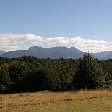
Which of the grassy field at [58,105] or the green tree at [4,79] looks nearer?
the grassy field at [58,105]

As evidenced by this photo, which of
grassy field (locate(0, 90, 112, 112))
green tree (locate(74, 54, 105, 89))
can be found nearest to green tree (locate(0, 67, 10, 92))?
green tree (locate(74, 54, 105, 89))

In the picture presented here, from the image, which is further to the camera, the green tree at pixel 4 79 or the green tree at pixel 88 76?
the green tree at pixel 4 79

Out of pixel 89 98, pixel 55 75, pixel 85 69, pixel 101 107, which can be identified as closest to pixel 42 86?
pixel 55 75

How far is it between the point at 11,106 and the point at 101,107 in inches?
323

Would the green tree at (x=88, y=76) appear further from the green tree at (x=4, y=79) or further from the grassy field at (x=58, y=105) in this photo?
the green tree at (x=4, y=79)

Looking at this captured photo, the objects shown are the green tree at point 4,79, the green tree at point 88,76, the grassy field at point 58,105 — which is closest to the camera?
the grassy field at point 58,105

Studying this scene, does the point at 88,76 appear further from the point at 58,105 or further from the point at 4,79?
the point at 4,79

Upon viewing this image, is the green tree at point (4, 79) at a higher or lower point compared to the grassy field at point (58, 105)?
lower

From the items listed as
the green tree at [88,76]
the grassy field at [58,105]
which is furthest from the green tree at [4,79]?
the grassy field at [58,105]

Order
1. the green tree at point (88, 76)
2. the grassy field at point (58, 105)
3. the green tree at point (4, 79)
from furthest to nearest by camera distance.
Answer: the green tree at point (4, 79)
the green tree at point (88, 76)
the grassy field at point (58, 105)

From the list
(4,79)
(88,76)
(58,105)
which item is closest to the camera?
(58,105)

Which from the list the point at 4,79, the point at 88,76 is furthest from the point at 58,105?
the point at 4,79

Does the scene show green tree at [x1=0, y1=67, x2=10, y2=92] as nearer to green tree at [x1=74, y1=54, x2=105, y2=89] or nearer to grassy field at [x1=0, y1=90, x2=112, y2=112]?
green tree at [x1=74, y1=54, x2=105, y2=89]

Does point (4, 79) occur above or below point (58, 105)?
below
